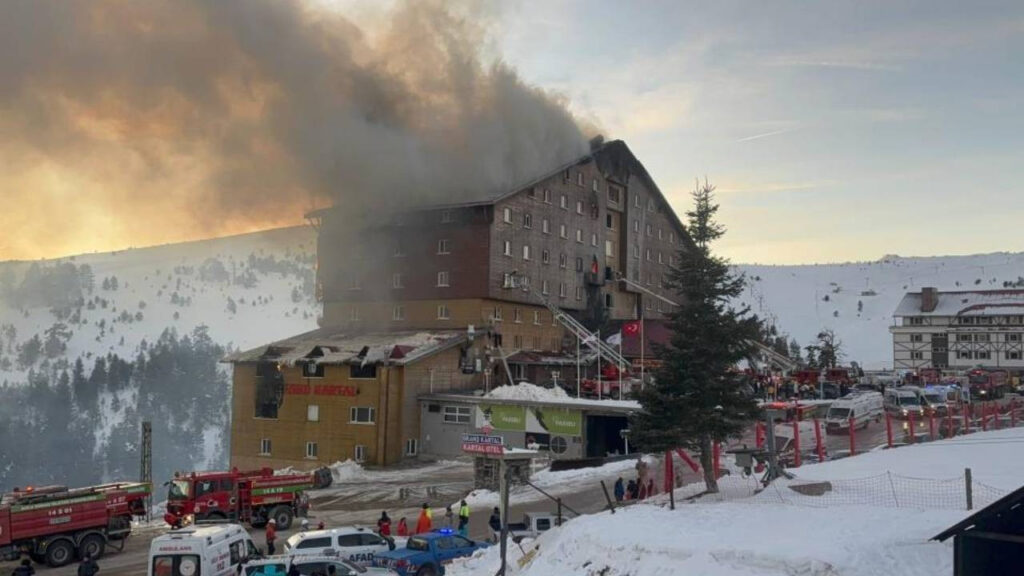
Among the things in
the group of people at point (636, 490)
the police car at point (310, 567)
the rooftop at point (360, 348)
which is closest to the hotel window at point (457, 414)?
the rooftop at point (360, 348)

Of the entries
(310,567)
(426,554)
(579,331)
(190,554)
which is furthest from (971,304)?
(190,554)

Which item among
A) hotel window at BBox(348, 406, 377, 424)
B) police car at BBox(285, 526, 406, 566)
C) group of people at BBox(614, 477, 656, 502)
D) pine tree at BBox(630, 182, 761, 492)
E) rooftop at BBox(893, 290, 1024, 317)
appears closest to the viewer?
police car at BBox(285, 526, 406, 566)

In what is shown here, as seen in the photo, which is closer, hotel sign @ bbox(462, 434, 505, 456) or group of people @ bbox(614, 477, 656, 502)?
hotel sign @ bbox(462, 434, 505, 456)

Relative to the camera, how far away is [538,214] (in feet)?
175

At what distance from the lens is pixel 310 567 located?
1834cm

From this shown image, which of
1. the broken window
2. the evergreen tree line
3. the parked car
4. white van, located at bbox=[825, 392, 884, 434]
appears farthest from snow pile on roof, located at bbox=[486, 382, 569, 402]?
the evergreen tree line

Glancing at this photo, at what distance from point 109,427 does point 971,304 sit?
544 ft

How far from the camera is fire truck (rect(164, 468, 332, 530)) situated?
94.8ft

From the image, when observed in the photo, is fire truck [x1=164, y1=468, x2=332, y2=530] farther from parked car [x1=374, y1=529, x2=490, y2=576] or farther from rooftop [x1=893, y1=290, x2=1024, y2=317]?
rooftop [x1=893, y1=290, x2=1024, y2=317]

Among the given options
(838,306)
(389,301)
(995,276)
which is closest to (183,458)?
(389,301)

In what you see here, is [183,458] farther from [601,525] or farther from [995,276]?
[995,276]

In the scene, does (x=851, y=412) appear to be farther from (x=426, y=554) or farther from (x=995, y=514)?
(x=995, y=514)

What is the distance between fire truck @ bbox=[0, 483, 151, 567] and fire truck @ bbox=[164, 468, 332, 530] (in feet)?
5.85

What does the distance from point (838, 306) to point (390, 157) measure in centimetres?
15575
